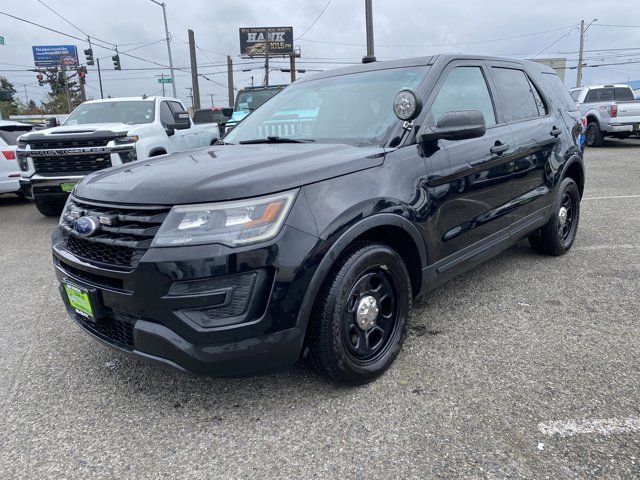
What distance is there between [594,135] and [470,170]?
15220 mm

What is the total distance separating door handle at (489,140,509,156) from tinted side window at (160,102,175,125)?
614 centimetres

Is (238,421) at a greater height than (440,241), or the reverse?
(440,241)

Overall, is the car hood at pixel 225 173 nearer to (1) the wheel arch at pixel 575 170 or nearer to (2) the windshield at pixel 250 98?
(1) the wheel arch at pixel 575 170

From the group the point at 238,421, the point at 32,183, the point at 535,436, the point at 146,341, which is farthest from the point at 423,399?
the point at 32,183

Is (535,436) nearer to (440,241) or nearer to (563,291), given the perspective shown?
(440,241)

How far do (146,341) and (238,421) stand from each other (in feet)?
1.98

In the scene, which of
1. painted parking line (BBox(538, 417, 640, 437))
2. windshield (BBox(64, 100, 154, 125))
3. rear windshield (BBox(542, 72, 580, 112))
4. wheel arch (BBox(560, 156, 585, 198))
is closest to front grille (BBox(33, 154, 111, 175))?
windshield (BBox(64, 100, 154, 125))

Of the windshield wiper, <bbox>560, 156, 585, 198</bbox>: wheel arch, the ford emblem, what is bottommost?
<bbox>560, 156, 585, 198</bbox>: wheel arch

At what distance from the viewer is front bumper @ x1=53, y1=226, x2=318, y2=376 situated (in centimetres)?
206

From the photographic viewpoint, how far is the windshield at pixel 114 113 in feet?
26.3

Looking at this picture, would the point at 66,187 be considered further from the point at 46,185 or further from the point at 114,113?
the point at 114,113

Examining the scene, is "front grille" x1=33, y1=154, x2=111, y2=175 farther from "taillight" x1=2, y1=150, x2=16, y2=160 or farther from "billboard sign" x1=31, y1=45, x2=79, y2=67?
"billboard sign" x1=31, y1=45, x2=79, y2=67

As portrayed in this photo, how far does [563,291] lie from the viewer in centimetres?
383

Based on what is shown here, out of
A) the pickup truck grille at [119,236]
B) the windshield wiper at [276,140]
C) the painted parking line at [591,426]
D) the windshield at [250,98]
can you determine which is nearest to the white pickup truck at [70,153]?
A: the windshield wiper at [276,140]
